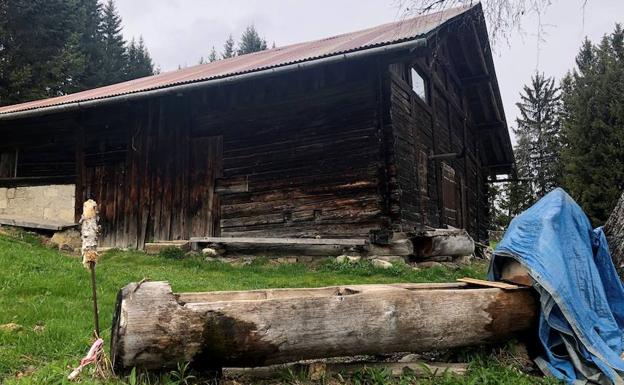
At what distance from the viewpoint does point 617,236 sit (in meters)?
4.29

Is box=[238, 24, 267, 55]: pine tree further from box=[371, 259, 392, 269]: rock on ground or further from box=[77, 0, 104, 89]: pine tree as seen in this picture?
box=[371, 259, 392, 269]: rock on ground

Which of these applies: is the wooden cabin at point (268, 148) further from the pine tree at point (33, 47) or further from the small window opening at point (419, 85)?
the pine tree at point (33, 47)

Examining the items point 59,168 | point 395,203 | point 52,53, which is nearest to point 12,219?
point 59,168

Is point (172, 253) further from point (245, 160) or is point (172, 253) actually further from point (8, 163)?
point (8, 163)

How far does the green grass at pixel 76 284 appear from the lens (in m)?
3.19

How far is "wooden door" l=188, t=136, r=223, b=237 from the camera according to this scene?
9.93 m

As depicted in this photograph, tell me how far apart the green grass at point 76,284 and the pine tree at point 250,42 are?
42.7 m

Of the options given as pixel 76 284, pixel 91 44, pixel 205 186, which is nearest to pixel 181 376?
pixel 76 284

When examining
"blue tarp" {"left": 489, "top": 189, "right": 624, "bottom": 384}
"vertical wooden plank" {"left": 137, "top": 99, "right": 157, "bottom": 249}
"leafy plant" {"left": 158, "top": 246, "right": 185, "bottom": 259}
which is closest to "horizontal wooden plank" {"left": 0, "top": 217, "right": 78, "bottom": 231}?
"vertical wooden plank" {"left": 137, "top": 99, "right": 157, "bottom": 249}

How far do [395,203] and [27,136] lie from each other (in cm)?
949

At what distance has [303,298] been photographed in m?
2.89

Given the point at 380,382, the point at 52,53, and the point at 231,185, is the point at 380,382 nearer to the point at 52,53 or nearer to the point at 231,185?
the point at 231,185

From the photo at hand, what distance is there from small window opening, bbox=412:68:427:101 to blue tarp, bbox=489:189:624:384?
7.07 metres

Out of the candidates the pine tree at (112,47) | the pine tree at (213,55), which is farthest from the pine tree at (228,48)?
the pine tree at (112,47)
